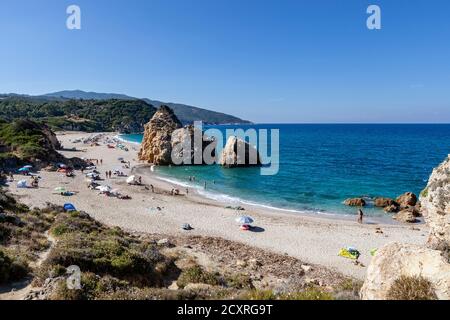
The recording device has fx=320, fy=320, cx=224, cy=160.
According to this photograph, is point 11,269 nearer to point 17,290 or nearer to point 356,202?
point 17,290

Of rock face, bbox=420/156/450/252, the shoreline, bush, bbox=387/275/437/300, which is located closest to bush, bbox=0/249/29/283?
bush, bbox=387/275/437/300

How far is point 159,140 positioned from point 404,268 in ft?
192

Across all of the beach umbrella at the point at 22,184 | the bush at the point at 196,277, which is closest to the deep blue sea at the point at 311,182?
the beach umbrella at the point at 22,184

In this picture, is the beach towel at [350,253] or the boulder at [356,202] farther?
the boulder at [356,202]

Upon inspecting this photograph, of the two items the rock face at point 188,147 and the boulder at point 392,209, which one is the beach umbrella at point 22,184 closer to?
the rock face at point 188,147

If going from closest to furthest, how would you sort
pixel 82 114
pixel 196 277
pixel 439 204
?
pixel 196 277 → pixel 439 204 → pixel 82 114

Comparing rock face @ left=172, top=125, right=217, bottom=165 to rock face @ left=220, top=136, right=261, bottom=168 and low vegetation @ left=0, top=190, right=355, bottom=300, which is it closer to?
rock face @ left=220, top=136, right=261, bottom=168

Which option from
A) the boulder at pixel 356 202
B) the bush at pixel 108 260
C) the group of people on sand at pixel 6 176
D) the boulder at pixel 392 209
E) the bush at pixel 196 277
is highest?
the group of people on sand at pixel 6 176

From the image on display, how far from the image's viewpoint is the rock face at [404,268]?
20.9ft

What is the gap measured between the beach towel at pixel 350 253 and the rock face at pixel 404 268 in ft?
44.6

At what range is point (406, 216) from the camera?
29812 mm

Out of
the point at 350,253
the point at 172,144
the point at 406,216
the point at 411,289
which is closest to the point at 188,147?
the point at 172,144

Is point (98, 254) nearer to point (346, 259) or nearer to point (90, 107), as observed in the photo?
point (346, 259)
